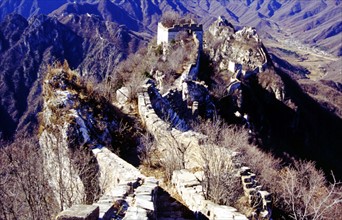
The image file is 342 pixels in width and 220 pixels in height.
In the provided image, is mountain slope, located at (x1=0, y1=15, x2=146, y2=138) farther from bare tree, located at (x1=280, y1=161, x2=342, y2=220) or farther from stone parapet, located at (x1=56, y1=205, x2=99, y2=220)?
stone parapet, located at (x1=56, y1=205, x2=99, y2=220)

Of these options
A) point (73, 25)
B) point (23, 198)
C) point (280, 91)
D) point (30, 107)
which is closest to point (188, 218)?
point (23, 198)

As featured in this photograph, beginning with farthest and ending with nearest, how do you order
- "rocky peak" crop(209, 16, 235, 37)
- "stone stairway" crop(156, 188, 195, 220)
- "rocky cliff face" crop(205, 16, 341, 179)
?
"rocky peak" crop(209, 16, 235, 37) → "rocky cliff face" crop(205, 16, 341, 179) → "stone stairway" crop(156, 188, 195, 220)

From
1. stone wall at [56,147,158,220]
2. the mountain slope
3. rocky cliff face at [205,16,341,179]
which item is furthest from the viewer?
the mountain slope

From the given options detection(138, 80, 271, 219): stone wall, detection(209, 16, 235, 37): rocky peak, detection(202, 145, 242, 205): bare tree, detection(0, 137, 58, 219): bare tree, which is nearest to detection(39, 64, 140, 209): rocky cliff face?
detection(0, 137, 58, 219): bare tree

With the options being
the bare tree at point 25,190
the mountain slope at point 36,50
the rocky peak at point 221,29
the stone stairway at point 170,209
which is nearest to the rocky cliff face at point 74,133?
the bare tree at point 25,190

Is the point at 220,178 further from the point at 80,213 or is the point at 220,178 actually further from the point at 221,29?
the point at 221,29

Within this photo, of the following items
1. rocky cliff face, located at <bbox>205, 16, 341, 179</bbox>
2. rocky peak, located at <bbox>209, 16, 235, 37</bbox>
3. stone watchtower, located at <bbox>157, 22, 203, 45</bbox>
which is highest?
rocky peak, located at <bbox>209, 16, 235, 37</bbox>

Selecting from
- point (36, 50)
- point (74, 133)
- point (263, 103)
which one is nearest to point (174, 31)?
point (263, 103)

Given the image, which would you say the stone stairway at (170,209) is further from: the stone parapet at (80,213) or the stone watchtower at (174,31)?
the stone watchtower at (174,31)

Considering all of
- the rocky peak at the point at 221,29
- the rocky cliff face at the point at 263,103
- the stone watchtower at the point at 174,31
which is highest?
the rocky peak at the point at 221,29
